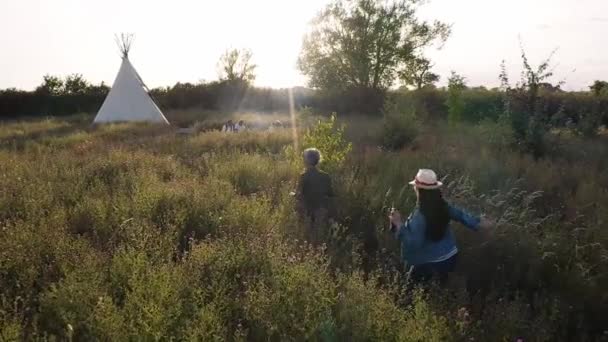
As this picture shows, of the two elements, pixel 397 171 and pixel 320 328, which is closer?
pixel 320 328

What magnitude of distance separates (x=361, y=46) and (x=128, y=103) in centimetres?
1628

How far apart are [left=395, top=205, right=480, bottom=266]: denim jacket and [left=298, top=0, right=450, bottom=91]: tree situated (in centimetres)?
2785

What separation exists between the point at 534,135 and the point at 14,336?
33.3 ft

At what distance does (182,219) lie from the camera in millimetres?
5016

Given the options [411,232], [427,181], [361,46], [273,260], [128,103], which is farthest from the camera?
[361,46]

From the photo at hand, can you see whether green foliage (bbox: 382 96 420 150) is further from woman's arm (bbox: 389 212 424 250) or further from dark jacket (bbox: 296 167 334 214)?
woman's arm (bbox: 389 212 424 250)

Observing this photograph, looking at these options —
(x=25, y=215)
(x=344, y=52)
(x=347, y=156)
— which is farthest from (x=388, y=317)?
(x=344, y=52)

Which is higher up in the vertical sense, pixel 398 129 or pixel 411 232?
pixel 398 129

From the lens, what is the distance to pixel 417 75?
34.9 meters

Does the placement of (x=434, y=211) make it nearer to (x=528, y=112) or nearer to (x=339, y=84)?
(x=528, y=112)

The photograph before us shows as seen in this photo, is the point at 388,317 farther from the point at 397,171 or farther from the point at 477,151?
the point at 477,151

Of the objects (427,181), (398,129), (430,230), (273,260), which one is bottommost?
(273,260)

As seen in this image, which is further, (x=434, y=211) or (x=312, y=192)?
(x=312, y=192)

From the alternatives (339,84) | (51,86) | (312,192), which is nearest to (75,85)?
(51,86)
